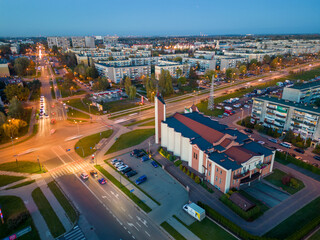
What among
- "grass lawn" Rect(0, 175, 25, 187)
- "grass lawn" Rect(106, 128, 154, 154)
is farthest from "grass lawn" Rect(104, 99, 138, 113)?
"grass lawn" Rect(0, 175, 25, 187)

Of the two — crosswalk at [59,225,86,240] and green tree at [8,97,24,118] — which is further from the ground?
green tree at [8,97,24,118]

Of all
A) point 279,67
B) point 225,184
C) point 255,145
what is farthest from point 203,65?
point 225,184

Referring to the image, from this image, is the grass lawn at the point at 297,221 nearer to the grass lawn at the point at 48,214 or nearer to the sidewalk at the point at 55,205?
the sidewalk at the point at 55,205

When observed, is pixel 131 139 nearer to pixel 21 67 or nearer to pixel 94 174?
pixel 94 174

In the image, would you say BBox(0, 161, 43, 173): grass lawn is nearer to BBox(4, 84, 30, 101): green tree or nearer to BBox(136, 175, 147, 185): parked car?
BBox(136, 175, 147, 185): parked car

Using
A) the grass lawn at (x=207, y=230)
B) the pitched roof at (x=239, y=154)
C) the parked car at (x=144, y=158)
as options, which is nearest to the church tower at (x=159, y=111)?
the parked car at (x=144, y=158)

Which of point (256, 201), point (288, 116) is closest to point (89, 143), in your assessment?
point (256, 201)

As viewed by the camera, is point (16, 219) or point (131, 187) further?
point (131, 187)
